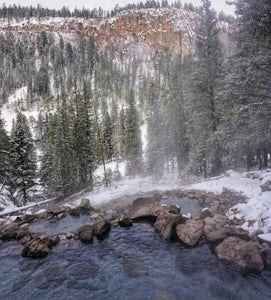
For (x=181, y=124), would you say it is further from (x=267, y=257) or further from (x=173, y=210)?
(x=267, y=257)

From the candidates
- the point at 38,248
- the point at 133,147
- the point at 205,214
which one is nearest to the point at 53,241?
the point at 38,248

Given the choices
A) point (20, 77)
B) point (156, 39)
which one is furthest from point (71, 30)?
point (20, 77)

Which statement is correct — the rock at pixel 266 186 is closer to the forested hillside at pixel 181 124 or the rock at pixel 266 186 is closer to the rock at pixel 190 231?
the forested hillside at pixel 181 124

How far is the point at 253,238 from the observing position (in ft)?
37.5

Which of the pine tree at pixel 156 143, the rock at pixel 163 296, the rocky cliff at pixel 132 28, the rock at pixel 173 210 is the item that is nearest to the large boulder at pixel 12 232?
the rock at pixel 173 210

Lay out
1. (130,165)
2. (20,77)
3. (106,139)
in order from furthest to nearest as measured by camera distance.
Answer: (20,77)
(106,139)
(130,165)

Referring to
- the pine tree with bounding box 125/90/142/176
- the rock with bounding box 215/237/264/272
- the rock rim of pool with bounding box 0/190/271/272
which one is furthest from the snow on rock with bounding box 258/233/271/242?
the pine tree with bounding box 125/90/142/176

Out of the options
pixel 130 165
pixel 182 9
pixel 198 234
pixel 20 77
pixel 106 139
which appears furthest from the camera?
pixel 182 9

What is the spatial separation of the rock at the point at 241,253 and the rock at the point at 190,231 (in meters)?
1.31

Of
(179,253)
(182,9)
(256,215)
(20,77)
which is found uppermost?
(182,9)

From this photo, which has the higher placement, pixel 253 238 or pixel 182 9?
pixel 182 9

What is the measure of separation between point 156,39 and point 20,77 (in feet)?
293

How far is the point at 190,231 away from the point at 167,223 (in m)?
1.53

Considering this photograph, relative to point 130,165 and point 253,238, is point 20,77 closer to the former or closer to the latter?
point 130,165
